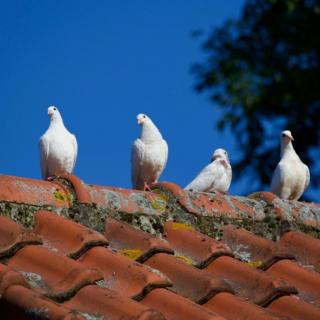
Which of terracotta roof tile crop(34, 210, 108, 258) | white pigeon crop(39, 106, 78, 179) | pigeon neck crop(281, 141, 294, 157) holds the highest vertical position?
pigeon neck crop(281, 141, 294, 157)

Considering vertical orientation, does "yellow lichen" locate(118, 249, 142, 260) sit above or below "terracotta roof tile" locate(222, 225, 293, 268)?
below

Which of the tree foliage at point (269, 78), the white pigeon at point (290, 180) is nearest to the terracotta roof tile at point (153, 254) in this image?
the white pigeon at point (290, 180)

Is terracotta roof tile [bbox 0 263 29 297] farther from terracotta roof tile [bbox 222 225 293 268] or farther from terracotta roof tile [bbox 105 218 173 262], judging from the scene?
terracotta roof tile [bbox 222 225 293 268]

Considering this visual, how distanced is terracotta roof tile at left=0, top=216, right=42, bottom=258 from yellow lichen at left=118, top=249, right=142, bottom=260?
453mm

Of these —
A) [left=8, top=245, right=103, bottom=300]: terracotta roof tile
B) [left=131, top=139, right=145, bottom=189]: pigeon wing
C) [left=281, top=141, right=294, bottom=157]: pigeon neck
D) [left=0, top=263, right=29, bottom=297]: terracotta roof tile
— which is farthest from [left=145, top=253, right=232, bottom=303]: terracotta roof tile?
[left=281, top=141, right=294, bottom=157]: pigeon neck

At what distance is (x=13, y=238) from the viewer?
185 inches

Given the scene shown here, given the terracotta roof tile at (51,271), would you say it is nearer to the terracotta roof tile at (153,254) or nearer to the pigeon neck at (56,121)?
the terracotta roof tile at (153,254)

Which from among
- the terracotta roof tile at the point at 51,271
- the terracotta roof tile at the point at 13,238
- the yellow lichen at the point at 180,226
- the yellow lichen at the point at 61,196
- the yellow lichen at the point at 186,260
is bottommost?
the terracotta roof tile at the point at 51,271

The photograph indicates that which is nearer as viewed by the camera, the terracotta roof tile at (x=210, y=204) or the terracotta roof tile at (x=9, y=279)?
the terracotta roof tile at (x=9, y=279)

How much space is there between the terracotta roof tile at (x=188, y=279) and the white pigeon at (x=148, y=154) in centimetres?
374

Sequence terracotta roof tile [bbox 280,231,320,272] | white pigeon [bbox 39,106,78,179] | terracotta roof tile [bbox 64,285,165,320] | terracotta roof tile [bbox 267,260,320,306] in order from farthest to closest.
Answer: white pigeon [bbox 39,106,78,179]
terracotta roof tile [bbox 280,231,320,272]
terracotta roof tile [bbox 267,260,320,306]
terracotta roof tile [bbox 64,285,165,320]

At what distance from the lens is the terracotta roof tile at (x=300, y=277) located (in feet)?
17.1

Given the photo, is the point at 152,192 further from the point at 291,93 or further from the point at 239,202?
the point at 291,93

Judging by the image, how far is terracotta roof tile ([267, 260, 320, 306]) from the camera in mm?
5215
